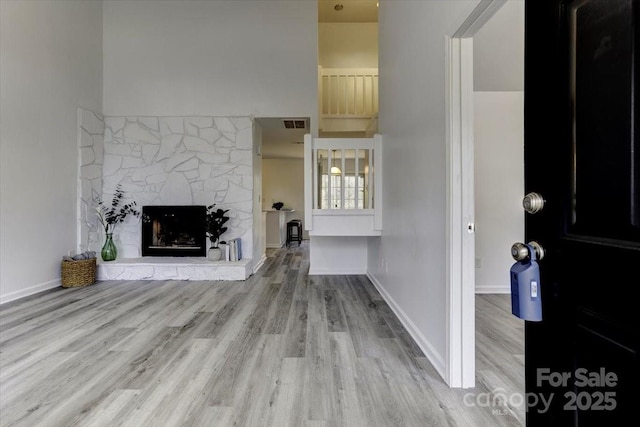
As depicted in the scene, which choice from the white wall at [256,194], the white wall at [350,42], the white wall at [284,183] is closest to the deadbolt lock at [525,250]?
the white wall at [256,194]

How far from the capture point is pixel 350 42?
6.78 m

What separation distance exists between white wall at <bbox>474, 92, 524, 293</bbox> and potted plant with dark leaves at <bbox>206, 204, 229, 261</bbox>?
11.3 ft

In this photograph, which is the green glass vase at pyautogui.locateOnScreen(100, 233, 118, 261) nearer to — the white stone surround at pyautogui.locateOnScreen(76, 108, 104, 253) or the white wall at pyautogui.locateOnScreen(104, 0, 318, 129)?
the white stone surround at pyautogui.locateOnScreen(76, 108, 104, 253)

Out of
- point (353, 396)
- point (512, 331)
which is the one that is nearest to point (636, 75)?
point (353, 396)

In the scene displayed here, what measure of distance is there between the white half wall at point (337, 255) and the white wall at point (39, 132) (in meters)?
3.35

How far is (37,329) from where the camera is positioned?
254cm

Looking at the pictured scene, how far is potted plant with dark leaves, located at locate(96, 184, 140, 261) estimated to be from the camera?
4.44 metres

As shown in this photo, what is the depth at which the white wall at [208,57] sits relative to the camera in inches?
186

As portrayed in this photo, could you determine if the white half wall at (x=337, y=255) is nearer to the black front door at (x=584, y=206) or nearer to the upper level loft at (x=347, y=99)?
the upper level loft at (x=347, y=99)

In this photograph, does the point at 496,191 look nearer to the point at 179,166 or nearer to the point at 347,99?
the point at 347,99

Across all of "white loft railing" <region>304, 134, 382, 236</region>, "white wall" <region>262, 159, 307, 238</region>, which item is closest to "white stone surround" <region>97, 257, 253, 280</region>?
"white loft railing" <region>304, 134, 382, 236</region>

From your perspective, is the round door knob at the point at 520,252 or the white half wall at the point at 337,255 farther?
the white half wall at the point at 337,255

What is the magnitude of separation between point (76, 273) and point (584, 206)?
16.2 feet

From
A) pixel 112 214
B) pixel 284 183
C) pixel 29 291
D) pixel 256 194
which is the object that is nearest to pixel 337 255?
pixel 256 194
